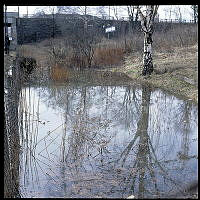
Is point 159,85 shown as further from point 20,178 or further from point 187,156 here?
point 20,178

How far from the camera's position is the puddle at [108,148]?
400 cm

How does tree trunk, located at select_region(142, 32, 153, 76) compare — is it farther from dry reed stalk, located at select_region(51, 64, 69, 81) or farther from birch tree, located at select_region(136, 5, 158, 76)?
dry reed stalk, located at select_region(51, 64, 69, 81)

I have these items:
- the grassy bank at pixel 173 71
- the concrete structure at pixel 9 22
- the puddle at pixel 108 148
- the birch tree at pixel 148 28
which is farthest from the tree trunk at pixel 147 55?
the concrete structure at pixel 9 22

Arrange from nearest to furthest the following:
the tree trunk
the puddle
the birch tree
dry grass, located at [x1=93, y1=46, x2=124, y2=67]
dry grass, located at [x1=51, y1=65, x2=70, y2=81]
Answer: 1. the puddle
2. the birch tree
3. the tree trunk
4. dry grass, located at [x1=51, y1=65, x2=70, y2=81]
5. dry grass, located at [x1=93, y1=46, x2=124, y2=67]

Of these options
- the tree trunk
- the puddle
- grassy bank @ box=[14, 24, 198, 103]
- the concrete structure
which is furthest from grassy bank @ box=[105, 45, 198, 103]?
the concrete structure

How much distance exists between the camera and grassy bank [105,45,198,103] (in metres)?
9.02

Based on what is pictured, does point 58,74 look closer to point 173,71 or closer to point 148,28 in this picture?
point 148,28

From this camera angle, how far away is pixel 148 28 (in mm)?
10336

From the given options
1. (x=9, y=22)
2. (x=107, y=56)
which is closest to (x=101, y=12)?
(x=107, y=56)

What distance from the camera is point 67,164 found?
4.62 m

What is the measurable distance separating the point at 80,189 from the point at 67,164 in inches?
28.9

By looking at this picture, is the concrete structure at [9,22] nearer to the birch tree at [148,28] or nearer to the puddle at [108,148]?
the puddle at [108,148]
